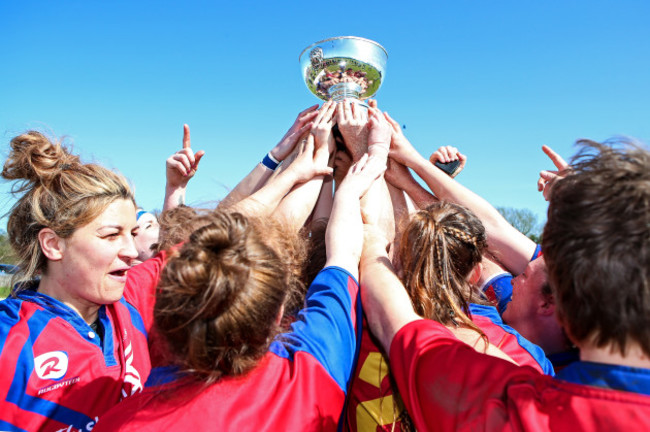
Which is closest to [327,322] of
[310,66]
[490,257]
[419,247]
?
[419,247]

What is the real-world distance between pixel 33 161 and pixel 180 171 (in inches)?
46.0

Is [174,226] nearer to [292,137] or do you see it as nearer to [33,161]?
[33,161]

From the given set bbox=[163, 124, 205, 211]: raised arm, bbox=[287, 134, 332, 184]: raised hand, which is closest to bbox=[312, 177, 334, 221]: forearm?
bbox=[287, 134, 332, 184]: raised hand

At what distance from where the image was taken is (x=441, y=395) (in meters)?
1.14

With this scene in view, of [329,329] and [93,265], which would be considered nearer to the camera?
[329,329]

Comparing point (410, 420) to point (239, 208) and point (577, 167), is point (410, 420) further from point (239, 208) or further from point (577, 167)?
point (239, 208)

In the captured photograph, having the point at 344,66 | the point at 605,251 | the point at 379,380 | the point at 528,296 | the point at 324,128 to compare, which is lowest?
the point at 379,380

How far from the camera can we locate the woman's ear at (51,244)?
186 centimetres

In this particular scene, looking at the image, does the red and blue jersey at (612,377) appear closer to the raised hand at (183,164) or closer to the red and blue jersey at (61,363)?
the red and blue jersey at (61,363)

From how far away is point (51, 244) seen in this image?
1876 mm

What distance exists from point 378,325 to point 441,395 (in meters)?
0.46

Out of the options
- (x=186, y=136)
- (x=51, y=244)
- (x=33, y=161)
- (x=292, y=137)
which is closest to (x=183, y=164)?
(x=186, y=136)

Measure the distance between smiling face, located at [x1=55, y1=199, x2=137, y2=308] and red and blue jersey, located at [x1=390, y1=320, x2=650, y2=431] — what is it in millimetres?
1249

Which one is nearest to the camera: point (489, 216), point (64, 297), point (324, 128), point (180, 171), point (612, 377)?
point (612, 377)
